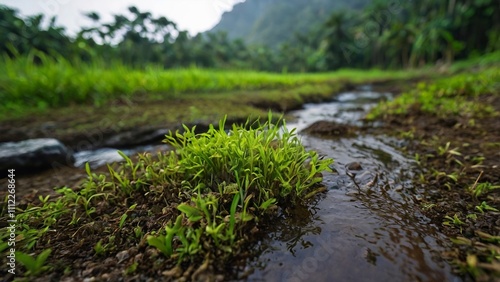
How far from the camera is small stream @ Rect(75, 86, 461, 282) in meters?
1.14

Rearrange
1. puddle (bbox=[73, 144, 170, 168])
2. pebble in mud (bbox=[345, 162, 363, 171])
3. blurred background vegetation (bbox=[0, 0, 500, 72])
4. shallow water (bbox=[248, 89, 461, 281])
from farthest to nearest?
blurred background vegetation (bbox=[0, 0, 500, 72]) → puddle (bbox=[73, 144, 170, 168]) → pebble in mud (bbox=[345, 162, 363, 171]) → shallow water (bbox=[248, 89, 461, 281])

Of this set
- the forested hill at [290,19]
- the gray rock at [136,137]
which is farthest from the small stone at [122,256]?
the forested hill at [290,19]

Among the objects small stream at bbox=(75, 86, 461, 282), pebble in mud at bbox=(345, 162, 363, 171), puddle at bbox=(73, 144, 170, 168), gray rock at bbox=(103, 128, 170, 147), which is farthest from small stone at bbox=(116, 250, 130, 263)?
gray rock at bbox=(103, 128, 170, 147)

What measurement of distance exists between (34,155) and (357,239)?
316 cm

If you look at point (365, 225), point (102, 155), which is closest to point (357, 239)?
point (365, 225)

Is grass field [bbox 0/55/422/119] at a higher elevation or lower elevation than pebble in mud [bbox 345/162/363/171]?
higher

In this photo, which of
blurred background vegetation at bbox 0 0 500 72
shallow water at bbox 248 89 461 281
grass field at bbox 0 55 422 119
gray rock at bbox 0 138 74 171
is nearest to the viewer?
shallow water at bbox 248 89 461 281

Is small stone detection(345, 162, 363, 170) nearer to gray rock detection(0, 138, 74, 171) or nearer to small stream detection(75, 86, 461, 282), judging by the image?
small stream detection(75, 86, 461, 282)

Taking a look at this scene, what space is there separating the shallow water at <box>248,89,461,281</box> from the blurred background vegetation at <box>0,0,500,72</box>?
620 centimetres

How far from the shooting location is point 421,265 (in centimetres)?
116

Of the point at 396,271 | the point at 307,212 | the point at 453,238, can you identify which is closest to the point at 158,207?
the point at 307,212

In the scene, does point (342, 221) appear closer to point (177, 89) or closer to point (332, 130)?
point (332, 130)

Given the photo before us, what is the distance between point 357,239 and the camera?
1354 millimetres

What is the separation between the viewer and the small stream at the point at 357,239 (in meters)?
1.14
